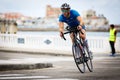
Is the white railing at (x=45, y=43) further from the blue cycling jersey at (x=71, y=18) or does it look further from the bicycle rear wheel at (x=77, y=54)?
the blue cycling jersey at (x=71, y=18)

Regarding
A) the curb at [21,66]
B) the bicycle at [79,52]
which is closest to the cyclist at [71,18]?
the bicycle at [79,52]

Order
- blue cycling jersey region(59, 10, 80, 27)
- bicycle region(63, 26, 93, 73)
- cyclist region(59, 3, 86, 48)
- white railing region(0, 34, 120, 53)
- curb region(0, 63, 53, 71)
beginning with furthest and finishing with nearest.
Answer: white railing region(0, 34, 120, 53), curb region(0, 63, 53, 71), bicycle region(63, 26, 93, 73), blue cycling jersey region(59, 10, 80, 27), cyclist region(59, 3, 86, 48)

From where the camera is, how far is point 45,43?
86.5 feet

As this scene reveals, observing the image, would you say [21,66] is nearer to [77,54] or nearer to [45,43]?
[77,54]

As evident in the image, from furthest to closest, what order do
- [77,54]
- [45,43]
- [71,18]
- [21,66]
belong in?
[45,43] < [21,66] < [77,54] < [71,18]

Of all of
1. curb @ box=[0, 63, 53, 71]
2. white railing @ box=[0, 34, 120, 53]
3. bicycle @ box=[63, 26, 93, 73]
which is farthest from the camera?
white railing @ box=[0, 34, 120, 53]

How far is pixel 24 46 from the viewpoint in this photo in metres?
27.3

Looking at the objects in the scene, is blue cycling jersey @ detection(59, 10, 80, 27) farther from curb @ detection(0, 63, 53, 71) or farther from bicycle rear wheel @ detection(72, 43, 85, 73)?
curb @ detection(0, 63, 53, 71)

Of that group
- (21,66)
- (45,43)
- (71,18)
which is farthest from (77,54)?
(45,43)

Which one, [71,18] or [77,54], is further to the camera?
[77,54]

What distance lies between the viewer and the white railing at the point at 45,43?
24422 mm

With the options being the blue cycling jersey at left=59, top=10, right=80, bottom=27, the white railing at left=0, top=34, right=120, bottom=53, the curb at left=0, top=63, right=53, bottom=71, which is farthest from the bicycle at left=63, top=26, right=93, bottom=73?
the white railing at left=0, top=34, right=120, bottom=53

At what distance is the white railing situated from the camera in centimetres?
2442

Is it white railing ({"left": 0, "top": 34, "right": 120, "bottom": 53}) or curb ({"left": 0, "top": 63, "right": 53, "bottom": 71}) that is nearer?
curb ({"left": 0, "top": 63, "right": 53, "bottom": 71})
